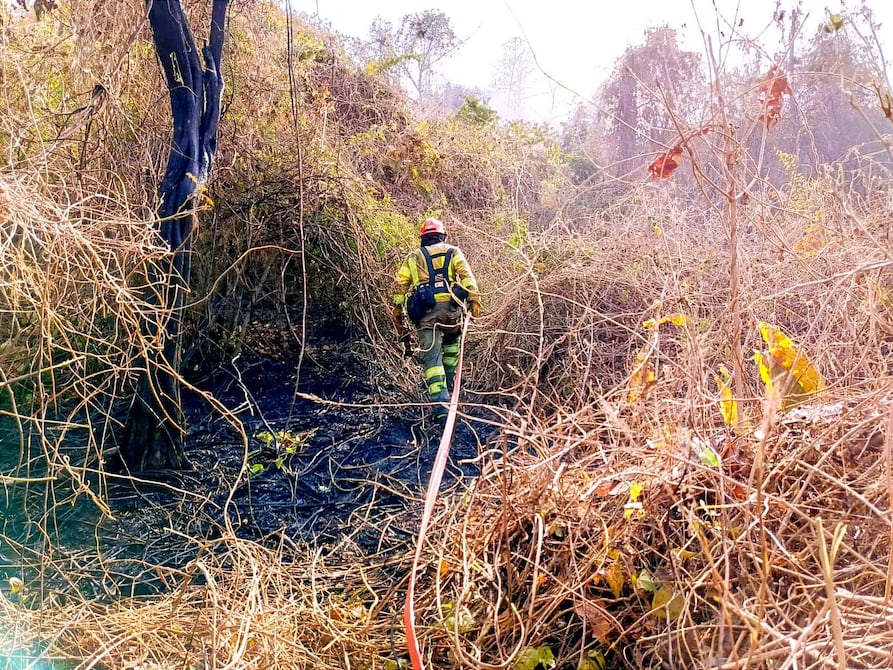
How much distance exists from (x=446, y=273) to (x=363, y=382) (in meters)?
1.60

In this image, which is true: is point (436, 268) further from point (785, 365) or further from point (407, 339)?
point (785, 365)

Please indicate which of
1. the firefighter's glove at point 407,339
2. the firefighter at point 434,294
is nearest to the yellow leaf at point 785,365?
the firefighter at point 434,294

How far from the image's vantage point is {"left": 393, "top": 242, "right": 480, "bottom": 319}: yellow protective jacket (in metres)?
5.30

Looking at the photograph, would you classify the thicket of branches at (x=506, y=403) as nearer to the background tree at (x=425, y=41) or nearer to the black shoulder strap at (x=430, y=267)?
the black shoulder strap at (x=430, y=267)

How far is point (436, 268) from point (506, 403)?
6.02ft

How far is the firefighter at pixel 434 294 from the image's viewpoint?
17.4 ft

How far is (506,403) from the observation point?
20.8 ft

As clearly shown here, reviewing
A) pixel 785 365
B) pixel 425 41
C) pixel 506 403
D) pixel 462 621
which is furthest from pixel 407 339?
pixel 425 41

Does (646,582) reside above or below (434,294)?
below

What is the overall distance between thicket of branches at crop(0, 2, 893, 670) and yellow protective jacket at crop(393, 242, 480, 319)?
1.18 m

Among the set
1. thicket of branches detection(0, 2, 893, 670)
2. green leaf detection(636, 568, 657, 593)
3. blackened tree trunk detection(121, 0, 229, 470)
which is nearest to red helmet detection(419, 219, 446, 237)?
thicket of branches detection(0, 2, 893, 670)

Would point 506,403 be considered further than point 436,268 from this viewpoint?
Yes

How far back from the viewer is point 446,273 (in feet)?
17.4

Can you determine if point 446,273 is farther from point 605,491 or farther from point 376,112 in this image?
point 376,112
